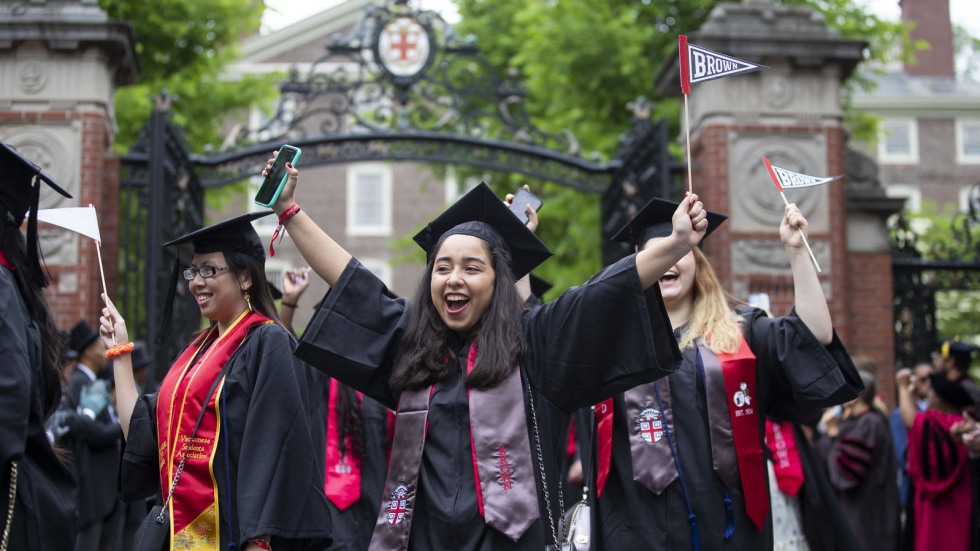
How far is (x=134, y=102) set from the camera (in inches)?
574

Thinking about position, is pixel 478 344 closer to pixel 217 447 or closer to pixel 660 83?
pixel 217 447

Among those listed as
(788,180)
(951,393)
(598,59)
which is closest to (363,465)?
(788,180)

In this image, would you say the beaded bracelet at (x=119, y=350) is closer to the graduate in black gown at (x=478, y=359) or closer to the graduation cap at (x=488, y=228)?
the graduate in black gown at (x=478, y=359)

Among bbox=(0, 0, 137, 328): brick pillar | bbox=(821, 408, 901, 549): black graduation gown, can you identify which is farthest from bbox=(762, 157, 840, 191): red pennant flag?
bbox=(0, 0, 137, 328): brick pillar

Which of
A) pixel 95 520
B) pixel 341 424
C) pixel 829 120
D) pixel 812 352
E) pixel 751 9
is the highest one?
pixel 751 9

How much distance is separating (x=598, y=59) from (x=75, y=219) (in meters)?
11.3

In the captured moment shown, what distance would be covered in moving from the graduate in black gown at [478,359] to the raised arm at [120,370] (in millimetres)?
996

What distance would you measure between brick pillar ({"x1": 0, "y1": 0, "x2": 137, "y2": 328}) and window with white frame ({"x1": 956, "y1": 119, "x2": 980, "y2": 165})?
104 ft

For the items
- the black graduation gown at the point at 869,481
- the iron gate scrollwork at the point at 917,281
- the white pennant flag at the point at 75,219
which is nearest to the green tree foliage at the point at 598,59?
the iron gate scrollwork at the point at 917,281

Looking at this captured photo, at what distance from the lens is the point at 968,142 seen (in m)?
35.5

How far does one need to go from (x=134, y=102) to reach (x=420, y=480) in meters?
12.3

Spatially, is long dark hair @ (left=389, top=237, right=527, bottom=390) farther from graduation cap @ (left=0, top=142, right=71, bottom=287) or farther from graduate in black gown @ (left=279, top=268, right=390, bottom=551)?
graduate in black gown @ (left=279, top=268, right=390, bottom=551)

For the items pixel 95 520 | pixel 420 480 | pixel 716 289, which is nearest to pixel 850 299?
pixel 716 289

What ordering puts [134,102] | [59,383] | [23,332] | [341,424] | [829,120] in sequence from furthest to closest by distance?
[134,102]
[829,120]
[341,424]
[59,383]
[23,332]
